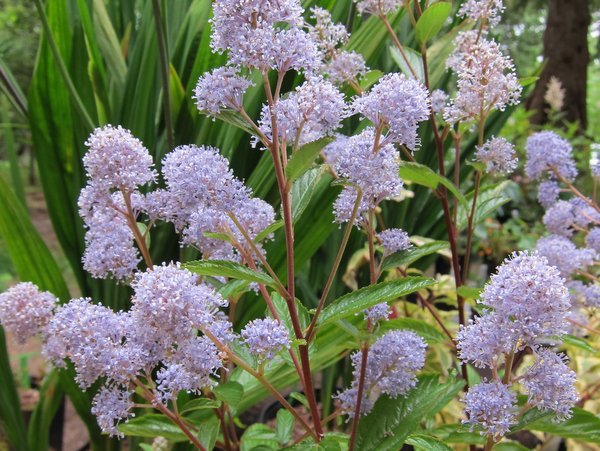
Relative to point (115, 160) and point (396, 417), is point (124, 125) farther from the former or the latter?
point (396, 417)

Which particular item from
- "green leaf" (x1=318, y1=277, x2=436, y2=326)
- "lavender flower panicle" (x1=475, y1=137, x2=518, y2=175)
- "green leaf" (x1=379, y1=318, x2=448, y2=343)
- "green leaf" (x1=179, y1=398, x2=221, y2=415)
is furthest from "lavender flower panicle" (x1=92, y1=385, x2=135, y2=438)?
"lavender flower panicle" (x1=475, y1=137, x2=518, y2=175)

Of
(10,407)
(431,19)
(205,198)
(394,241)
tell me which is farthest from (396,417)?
(10,407)

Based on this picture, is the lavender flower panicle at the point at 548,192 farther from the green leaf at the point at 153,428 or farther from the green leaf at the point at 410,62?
the green leaf at the point at 153,428

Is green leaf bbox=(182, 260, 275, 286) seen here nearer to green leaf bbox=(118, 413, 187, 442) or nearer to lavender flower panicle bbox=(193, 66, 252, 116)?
lavender flower panicle bbox=(193, 66, 252, 116)

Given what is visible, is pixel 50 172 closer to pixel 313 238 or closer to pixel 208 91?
pixel 313 238

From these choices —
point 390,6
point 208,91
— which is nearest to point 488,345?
point 208,91

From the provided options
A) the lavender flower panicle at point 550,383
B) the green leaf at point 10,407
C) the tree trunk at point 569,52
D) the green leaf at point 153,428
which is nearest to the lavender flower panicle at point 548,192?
the lavender flower panicle at point 550,383
